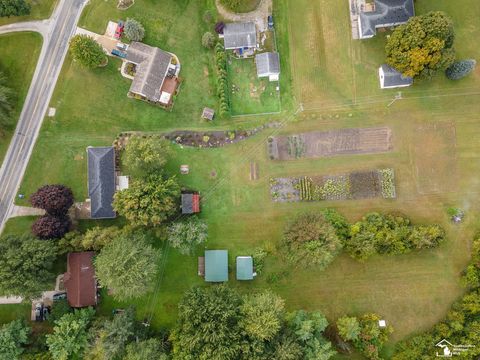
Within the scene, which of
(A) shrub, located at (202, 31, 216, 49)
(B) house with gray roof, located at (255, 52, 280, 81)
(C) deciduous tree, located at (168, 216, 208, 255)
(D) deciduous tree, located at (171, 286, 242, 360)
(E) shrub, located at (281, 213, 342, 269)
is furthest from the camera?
(A) shrub, located at (202, 31, 216, 49)

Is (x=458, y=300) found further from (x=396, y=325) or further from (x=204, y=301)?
(x=204, y=301)

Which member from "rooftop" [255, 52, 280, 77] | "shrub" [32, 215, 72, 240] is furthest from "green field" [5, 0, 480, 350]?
"shrub" [32, 215, 72, 240]

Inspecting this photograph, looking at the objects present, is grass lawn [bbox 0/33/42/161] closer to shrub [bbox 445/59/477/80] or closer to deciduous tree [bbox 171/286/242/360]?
deciduous tree [bbox 171/286/242/360]

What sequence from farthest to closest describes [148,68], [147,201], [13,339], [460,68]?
[148,68] < [460,68] < [13,339] < [147,201]

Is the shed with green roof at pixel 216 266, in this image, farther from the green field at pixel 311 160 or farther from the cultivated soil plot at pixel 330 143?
the cultivated soil plot at pixel 330 143

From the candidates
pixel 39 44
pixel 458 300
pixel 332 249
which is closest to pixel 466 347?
pixel 458 300

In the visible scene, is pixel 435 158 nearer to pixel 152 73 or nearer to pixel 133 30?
pixel 152 73

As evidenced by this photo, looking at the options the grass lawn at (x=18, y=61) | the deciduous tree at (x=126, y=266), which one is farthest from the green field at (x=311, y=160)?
the deciduous tree at (x=126, y=266)

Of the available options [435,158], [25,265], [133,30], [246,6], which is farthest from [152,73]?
[435,158]
